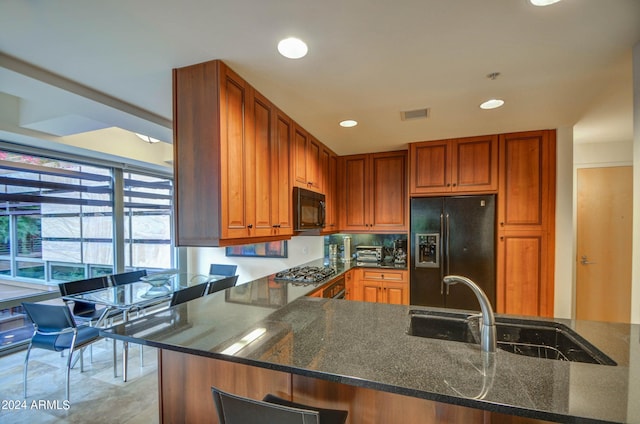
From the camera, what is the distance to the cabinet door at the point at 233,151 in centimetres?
163

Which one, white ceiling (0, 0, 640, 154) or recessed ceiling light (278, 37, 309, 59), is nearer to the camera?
white ceiling (0, 0, 640, 154)

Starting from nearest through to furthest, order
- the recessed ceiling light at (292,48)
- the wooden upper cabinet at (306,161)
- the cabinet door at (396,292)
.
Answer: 1. the recessed ceiling light at (292,48)
2. the wooden upper cabinet at (306,161)
3. the cabinet door at (396,292)

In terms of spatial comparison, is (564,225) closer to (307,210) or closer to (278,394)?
(307,210)

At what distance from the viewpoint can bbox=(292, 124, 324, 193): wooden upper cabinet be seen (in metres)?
2.61

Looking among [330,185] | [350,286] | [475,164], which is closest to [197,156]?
[330,185]

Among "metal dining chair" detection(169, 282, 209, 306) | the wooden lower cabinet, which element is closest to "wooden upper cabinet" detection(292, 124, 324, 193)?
"metal dining chair" detection(169, 282, 209, 306)

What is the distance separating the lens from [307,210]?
8.93ft

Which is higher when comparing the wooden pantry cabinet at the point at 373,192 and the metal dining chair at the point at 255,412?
the wooden pantry cabinet at the point at 373,192

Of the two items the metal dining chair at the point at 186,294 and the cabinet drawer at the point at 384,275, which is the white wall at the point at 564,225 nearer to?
the cabinet drawer at the point at 384,275

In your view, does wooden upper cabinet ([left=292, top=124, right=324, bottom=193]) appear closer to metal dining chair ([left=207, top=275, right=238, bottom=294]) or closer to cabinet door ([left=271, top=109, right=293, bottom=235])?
cabinet door ([left=271, top=109, right=293, bottom=235])

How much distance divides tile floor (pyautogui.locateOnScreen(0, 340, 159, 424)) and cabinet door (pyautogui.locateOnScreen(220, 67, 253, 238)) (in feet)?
5.31

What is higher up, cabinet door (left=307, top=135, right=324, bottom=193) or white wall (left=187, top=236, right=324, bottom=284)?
cabinet door (left=307, top=135, right=324, bottom=193)

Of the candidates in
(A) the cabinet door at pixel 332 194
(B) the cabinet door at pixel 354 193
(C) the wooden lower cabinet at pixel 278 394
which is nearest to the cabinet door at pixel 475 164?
(B) the cabinet door at pixel 354 193

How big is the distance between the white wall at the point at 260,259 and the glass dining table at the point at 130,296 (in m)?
1.29
